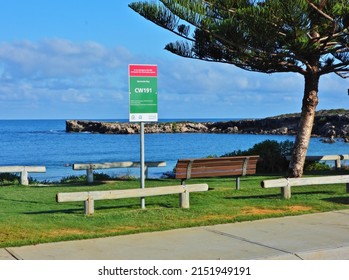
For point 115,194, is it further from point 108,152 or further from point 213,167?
point 108,152

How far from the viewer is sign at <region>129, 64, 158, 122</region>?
9.38m

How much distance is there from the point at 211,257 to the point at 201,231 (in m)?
1.48

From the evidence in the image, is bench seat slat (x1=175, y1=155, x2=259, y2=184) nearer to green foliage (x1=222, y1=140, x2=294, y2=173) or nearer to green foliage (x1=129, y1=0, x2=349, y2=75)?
green foliage (x1=129, y1=0, x2=349, y2=75)

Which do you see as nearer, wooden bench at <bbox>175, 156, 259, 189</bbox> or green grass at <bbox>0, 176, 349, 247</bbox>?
green grass at <bbox>0, 176, 349, 247</bbox>

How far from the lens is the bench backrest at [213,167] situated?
36.1 ft

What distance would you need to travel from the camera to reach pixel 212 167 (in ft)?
37.4

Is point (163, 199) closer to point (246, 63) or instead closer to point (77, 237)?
point (77, 237)

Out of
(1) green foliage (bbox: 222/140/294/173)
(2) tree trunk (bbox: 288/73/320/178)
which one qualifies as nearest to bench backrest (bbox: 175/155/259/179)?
(2) tree trunk (bbox: 288/73/320/178)

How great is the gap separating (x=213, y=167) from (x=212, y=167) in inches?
0.8

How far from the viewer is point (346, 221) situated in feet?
27.8

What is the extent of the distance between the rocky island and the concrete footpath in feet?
256

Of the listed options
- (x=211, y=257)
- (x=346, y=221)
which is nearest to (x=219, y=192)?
(x=346, y=221)

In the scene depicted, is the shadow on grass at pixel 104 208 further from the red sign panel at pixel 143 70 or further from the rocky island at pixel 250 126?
the rocky island at pixel 250 126

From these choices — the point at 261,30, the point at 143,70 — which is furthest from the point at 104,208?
the point at 261,30
